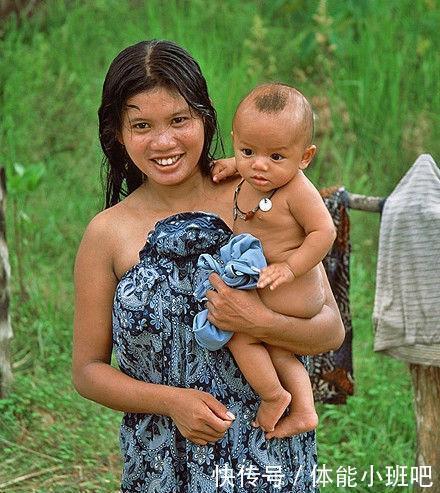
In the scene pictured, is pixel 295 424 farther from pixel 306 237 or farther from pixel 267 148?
pixel 267 148

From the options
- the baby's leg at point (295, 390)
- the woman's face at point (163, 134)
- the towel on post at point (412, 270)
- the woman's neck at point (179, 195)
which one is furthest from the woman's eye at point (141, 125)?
the towel on post at point (412, 270)

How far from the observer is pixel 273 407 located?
223cm

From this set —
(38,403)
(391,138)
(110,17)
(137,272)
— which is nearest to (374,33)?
(391,138)

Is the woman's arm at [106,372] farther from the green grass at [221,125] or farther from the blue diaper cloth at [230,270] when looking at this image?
the green grass at [221,125]

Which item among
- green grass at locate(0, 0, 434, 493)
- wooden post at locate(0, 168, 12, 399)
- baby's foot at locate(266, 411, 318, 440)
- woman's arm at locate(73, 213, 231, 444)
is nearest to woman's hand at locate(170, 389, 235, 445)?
woman's arm at locate(73, 213, 231, 444)

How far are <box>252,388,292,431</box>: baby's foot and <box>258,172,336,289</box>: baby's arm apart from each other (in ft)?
0.75

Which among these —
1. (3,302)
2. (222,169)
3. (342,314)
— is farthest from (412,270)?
(3,302)

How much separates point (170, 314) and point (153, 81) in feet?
1.56

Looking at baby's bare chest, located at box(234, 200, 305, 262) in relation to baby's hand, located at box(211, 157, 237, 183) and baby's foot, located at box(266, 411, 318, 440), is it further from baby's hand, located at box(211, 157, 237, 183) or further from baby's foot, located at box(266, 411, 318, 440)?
baby's foot, located at box(266, 411, 318, 440)

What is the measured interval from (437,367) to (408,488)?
0.63 meters

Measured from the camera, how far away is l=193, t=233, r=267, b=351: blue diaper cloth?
215 cm

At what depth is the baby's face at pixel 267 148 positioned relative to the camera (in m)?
2.18

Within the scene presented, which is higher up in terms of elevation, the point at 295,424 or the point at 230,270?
the point at 230,270

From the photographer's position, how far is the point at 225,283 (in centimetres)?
219
